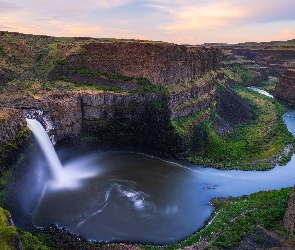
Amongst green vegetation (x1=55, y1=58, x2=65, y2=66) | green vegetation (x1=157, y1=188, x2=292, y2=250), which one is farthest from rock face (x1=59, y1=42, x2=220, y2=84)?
green vegetation (x1=157, y1=188, x2=292, y2=250)

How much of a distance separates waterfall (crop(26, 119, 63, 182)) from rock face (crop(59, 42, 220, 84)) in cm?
1306

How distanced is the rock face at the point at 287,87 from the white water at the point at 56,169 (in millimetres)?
54538

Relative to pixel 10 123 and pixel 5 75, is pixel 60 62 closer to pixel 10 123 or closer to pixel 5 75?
pixel 5 75

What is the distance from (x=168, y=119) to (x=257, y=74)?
6204cm

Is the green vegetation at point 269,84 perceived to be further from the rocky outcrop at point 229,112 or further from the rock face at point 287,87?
the rocky outcrop at point 229,112

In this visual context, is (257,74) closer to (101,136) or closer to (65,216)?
(101,136)

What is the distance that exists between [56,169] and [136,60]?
17052 millimetres

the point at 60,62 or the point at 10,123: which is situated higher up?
the point at 60,62

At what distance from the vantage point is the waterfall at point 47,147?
27672mm

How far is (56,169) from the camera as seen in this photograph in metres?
28.3

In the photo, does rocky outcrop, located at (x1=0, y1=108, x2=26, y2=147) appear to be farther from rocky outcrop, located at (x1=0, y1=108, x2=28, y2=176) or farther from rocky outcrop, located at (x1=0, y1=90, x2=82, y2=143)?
rocky outcrop, located at (x1=0, y1=90, x2=82, y2=143)

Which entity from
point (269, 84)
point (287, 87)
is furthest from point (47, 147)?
point (269, 84)

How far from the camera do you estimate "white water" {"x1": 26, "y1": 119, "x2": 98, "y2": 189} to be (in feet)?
89.8

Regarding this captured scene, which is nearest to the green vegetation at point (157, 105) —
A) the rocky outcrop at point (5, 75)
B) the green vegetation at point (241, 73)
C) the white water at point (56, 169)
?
the white water at point (56, 169)
